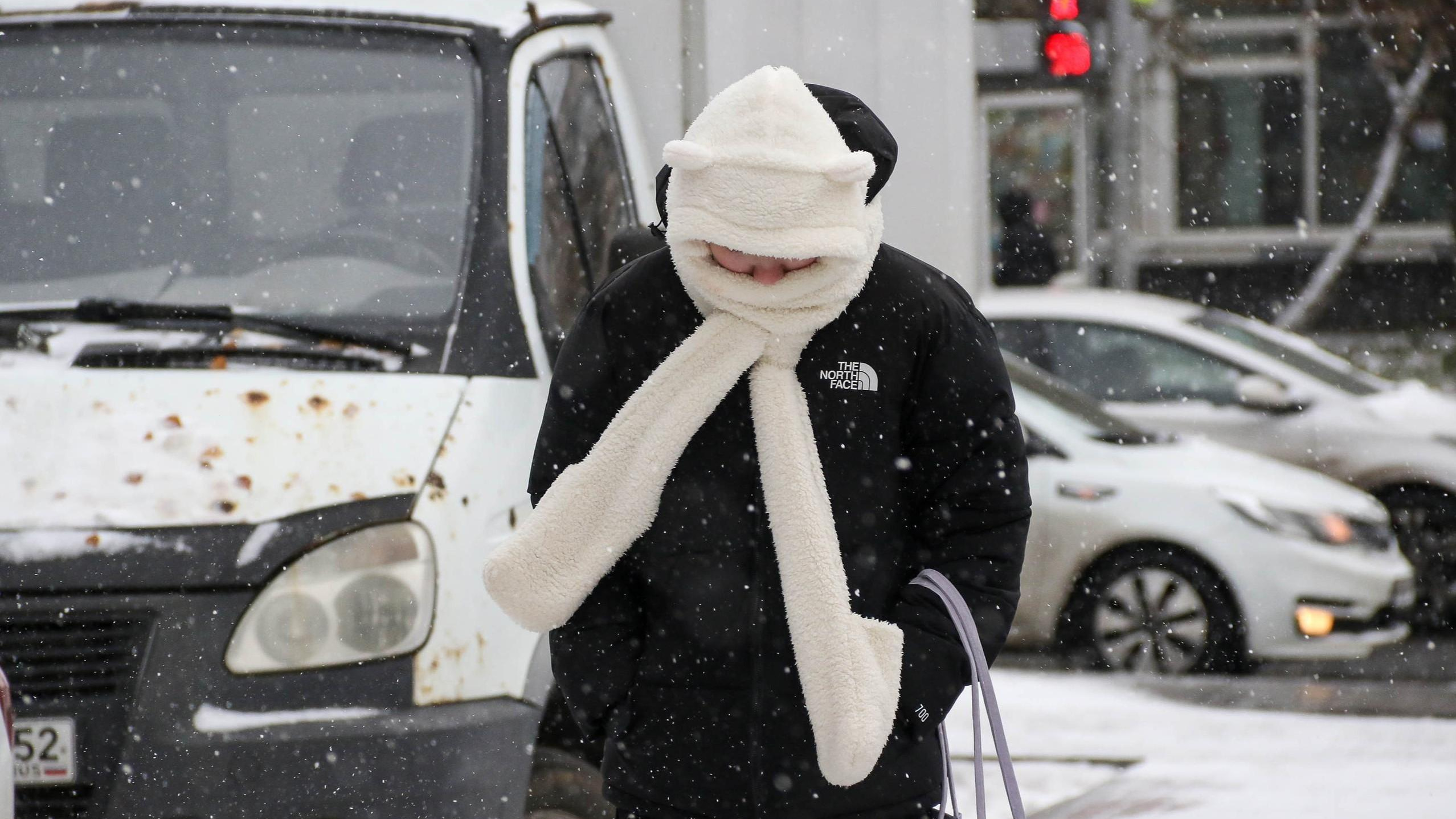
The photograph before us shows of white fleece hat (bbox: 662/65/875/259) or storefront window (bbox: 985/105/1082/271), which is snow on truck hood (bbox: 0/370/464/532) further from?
storefront window (bbox: 985/105/1082/271)

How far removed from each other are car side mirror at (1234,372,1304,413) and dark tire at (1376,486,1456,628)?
0.58 m

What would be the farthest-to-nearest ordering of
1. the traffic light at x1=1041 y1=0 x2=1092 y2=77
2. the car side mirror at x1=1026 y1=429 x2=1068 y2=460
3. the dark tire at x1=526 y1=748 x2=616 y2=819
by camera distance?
1. the traffic light at x1=1041 y1=0 x2=1092 y2=77
2. the car side mirror at x1=1026 y1=429 x2=1068 y2=460
3. the dark tire at x1=526 y1=748 x2=616 y2=819

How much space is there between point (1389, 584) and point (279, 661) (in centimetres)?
569

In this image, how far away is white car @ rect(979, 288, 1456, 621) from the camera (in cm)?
900

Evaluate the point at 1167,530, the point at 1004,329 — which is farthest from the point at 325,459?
the point at 1004,329

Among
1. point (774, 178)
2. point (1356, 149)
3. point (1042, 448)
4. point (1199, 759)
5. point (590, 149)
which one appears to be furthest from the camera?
point (1356, 149)

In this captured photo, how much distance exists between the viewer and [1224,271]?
23062mm

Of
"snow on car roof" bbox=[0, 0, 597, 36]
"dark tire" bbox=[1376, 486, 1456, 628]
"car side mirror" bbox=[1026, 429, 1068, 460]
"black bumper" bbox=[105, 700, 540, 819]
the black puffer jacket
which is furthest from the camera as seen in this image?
"dark tire" bbox=[1376, 486, 1456, 628]

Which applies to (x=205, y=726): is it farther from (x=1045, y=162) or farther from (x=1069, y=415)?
(x=1045, y=162)

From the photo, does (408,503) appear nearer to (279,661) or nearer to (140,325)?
(279,661)

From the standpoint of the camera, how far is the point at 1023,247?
62.0ft

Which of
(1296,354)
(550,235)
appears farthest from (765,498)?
(1296,354)

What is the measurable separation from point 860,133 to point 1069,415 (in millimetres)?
5820

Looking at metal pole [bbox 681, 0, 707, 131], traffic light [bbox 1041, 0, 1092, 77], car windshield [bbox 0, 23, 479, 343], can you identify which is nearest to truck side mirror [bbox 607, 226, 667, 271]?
car windshield [bbox 0, 23, 479, 343]
